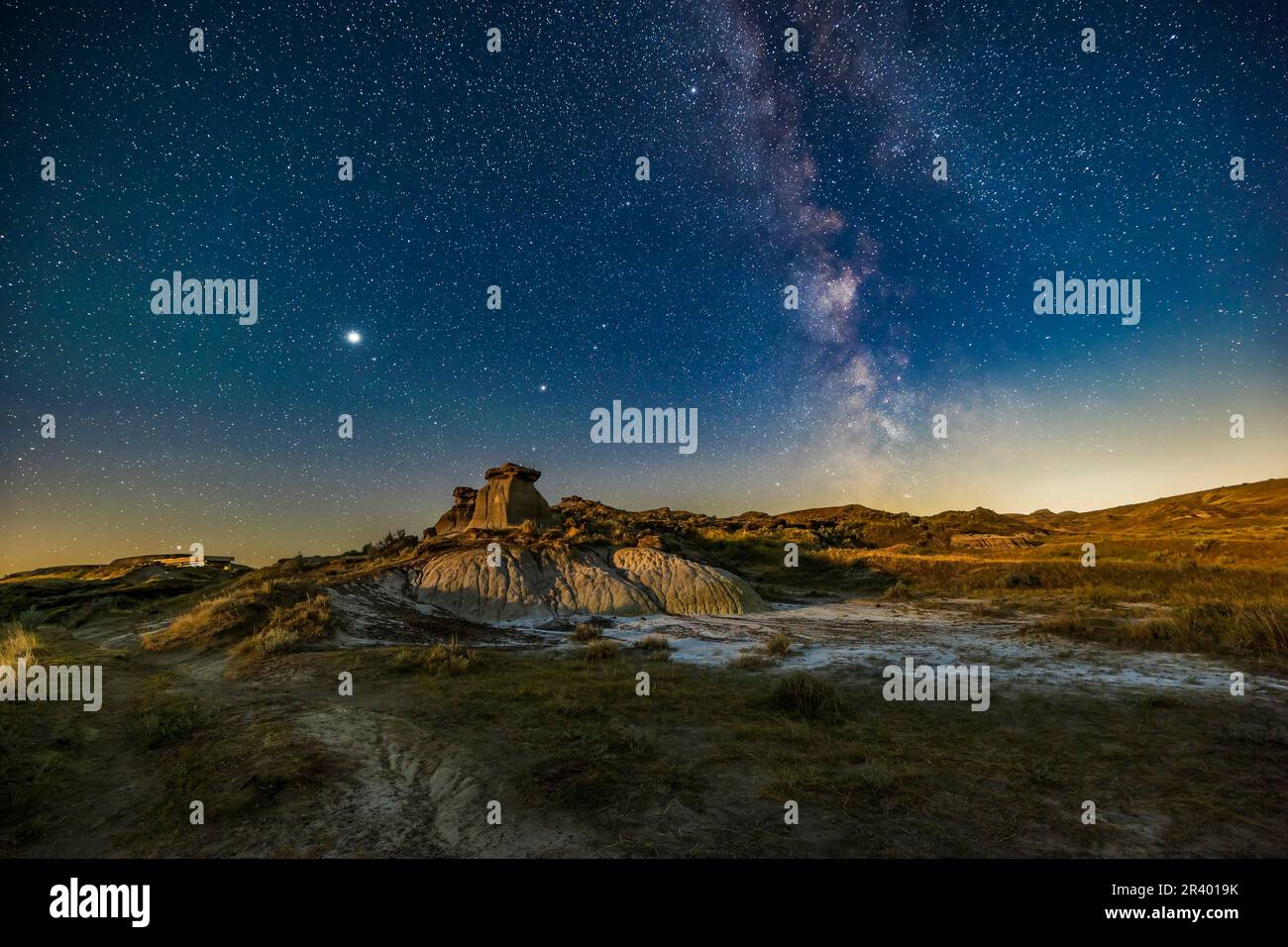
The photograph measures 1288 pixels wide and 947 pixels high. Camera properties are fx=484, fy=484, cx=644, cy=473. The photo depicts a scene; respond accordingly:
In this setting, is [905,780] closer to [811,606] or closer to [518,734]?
[518,734]

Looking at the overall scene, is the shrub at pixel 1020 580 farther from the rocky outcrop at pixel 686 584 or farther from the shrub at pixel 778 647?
the shrub at pixel 778 647

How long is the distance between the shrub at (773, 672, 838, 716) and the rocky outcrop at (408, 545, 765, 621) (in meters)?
14.4

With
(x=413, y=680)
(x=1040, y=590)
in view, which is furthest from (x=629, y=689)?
(x=1040, y=590)

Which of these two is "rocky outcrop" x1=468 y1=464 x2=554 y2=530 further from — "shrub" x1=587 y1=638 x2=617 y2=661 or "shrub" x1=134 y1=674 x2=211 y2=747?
"shrub" x1=134 y1=674 x2=211 y2=747

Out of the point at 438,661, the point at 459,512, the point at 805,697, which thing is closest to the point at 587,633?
the point at 438,661

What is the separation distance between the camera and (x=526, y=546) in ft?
85.0

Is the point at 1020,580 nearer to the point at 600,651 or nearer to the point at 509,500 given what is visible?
the point at 600,651

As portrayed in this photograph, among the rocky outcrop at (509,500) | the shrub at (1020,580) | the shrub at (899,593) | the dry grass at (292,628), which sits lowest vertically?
the shrub at (899,593)

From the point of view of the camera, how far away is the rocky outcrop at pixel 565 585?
22172mm

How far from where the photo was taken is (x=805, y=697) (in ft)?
30.0

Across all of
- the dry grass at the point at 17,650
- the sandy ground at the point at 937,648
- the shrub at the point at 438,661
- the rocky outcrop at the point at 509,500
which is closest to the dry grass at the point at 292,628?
the shrub at the point at 438,661

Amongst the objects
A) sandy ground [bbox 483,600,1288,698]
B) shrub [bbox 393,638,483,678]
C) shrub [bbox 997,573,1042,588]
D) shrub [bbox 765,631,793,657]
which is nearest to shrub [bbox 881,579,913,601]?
sandy ground [bbox 483,600,1288,698]

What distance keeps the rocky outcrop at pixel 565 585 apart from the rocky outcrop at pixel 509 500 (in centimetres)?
1856

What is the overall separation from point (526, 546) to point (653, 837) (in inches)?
868
